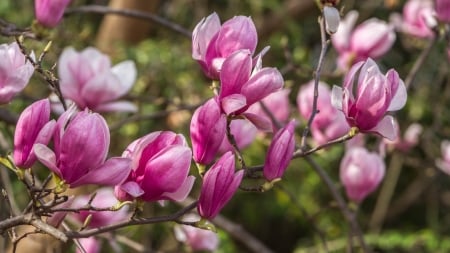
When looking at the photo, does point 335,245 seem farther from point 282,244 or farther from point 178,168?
point 178,168

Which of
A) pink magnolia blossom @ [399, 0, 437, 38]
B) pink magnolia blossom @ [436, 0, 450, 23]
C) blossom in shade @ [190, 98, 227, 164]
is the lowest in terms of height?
pink magnolia blossom @ [399, 0, 437, 38]

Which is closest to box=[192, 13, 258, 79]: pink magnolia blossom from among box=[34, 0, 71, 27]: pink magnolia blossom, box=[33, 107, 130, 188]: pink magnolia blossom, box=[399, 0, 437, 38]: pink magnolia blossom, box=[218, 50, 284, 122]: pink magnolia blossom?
box=[218, 50, 284, 122]: pink magnolia blossom

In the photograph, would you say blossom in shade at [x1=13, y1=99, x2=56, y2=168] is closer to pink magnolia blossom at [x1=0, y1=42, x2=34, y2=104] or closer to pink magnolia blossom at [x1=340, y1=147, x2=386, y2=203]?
pink magnolia blossom at [x1=0, y1=42, x2=34, y2=104]

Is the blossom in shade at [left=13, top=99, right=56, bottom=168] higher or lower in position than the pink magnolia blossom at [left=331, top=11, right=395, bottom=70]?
higher

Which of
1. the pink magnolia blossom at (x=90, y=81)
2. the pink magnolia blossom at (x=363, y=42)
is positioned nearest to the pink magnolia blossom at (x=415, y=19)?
the pink magnolia blossom at (x=363, y=42)

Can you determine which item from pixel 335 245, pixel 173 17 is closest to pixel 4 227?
pixel 335 245

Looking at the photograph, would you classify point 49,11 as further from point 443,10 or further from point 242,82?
point 443,10

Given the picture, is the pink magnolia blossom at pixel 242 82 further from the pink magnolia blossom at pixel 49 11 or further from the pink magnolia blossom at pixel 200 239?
the pink magnolia blossom at pixel 200 239
